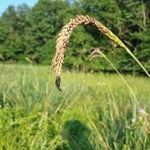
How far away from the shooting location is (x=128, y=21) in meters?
54.0

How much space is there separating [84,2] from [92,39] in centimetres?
456

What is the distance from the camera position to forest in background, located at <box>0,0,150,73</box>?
47.8 meters

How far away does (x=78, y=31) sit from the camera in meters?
54.9

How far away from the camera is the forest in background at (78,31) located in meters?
47.8

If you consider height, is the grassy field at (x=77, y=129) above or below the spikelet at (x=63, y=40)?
below

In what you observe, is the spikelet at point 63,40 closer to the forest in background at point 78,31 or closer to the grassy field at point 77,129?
the grassy field at point 77,129

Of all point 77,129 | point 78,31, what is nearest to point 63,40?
point 77,129

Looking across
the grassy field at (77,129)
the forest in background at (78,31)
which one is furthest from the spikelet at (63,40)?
the forest in background at (78,31)

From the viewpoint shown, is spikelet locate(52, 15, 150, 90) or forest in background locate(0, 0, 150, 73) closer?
spikelet locate(52, 15, 150, 90)

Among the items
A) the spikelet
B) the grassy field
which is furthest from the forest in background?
the spikelet

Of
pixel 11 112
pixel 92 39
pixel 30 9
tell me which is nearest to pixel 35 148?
pixel 11 112

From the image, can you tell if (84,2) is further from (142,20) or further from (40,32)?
(40,32)

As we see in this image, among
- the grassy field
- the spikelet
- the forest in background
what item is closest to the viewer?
the spikelet

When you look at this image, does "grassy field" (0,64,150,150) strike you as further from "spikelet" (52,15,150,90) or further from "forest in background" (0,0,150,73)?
"forest in background" (0,0,150,73)
